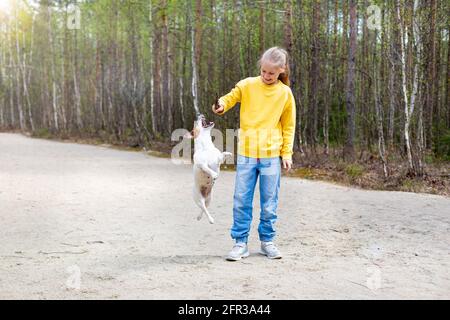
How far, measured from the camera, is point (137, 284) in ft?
13.6

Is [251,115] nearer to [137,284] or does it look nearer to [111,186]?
[137,284]

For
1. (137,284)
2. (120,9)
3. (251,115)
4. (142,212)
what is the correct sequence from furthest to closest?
(120,9) < (142,212) < (251,115) < (137,284)

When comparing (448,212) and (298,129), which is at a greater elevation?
(298,129)

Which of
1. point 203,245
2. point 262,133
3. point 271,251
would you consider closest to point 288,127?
point 262,133

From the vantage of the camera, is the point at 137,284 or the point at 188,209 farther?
the point at 188,209

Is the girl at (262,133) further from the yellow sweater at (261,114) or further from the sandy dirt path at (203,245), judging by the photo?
the sandy dirt path at (203,245)

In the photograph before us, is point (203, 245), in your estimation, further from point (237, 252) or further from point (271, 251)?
point (271, 251)

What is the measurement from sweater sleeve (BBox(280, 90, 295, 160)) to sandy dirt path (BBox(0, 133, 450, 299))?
102 cm

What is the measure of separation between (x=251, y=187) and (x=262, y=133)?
1.66 feet

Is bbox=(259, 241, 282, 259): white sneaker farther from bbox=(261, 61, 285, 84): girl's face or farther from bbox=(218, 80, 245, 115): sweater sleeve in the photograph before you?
bbox=(261, 61, 285, 84): girl's face

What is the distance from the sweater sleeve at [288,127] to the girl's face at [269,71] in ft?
0.81

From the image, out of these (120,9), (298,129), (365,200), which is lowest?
(365,200)
